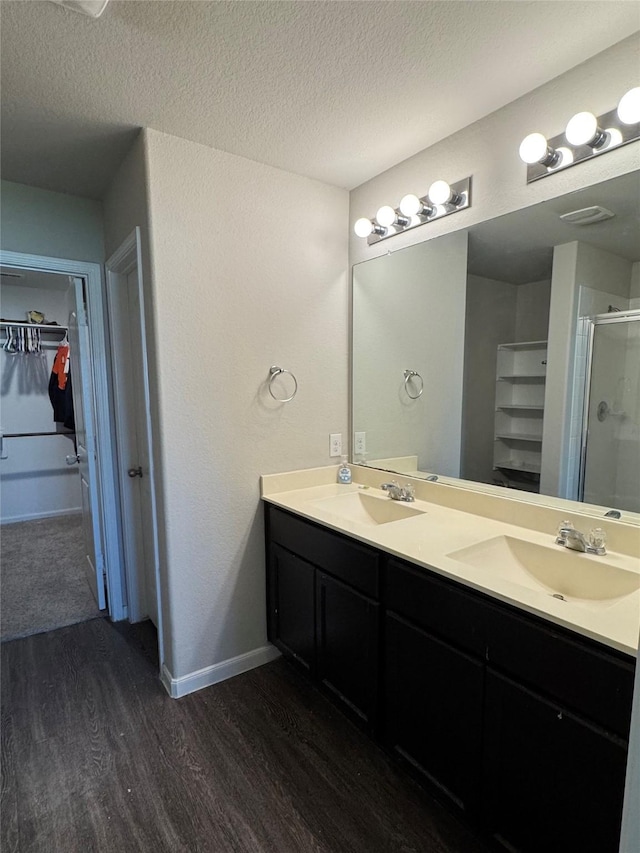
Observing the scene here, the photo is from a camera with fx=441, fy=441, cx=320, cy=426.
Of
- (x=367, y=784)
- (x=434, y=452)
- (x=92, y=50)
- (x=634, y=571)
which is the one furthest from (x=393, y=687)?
(x=92, y=50)

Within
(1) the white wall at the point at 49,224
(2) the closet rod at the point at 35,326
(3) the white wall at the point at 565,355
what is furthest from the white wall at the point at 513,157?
(2) the closet rod at the point at 35,326

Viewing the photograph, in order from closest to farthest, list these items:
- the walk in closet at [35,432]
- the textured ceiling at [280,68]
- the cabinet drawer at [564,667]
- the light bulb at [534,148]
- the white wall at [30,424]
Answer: the cabinet drawer at [564,667]
the textured ceiling at [280,68]
the light bulb at [534,148]
the walk in closet at [35,432]
the white wall at [30,424]

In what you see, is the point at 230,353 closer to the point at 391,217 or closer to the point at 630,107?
the point at 391,217

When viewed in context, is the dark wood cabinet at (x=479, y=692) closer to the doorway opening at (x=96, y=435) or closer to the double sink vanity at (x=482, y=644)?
the double sink vanity at (x=482, y=644)

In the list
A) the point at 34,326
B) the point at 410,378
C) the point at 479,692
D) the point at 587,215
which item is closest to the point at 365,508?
the point at 410,378

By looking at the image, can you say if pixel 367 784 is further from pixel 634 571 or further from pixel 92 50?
pixel 92 50

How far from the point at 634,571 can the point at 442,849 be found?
3.35 ft

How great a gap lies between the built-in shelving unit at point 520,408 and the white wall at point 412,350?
21 cm

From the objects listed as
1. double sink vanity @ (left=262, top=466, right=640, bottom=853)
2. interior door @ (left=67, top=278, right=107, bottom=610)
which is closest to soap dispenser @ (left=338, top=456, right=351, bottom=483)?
double sink vanity @ (left=262, top=466, right=640, bottom=853)

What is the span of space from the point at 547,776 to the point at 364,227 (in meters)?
2.13

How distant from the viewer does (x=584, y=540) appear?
1.41m

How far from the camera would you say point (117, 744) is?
1.73 m

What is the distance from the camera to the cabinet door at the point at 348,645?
1600 mm

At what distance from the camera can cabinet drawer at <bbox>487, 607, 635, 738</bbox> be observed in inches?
37.1
